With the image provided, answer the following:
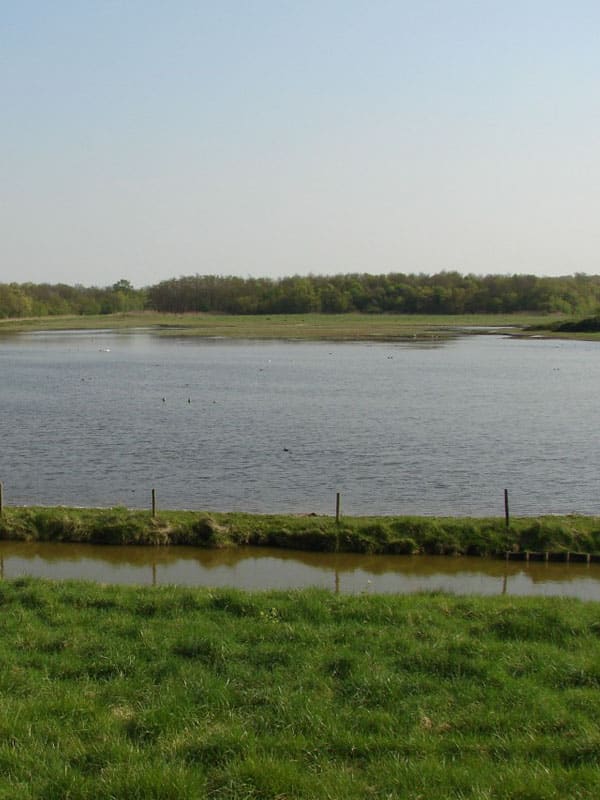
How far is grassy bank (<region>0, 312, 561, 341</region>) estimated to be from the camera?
138m

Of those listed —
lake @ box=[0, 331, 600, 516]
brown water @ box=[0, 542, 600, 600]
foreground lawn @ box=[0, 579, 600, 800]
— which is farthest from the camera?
lake @ box=[0, 331, 600, 516]

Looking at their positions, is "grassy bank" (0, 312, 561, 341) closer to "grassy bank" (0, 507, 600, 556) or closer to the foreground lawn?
"grassy bank" (0, 507, 600, 556)

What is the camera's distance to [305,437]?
36.1 metres

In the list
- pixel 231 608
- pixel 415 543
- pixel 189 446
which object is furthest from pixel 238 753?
pixel 189 446

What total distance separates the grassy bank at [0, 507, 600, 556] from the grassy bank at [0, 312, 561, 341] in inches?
4039

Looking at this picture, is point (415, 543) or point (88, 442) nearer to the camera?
point (415, 543)

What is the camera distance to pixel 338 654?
10.1m

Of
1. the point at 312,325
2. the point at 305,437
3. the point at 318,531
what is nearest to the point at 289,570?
the point at 318,531

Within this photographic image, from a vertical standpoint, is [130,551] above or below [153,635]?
below

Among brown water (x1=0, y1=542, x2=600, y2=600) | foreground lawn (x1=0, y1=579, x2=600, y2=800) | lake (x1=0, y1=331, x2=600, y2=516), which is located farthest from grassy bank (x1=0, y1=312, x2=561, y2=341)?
foreground lawn (x1=0, y1=579, x2=600, y2=800)

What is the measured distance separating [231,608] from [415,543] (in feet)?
29.4

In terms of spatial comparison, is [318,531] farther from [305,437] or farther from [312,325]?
[312,325]

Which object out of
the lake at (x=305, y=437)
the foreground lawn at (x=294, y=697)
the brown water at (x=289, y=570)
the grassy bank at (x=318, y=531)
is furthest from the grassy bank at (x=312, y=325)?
the foreground lawn at (x=294, y=697)

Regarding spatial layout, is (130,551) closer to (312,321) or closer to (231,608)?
(231,608)
